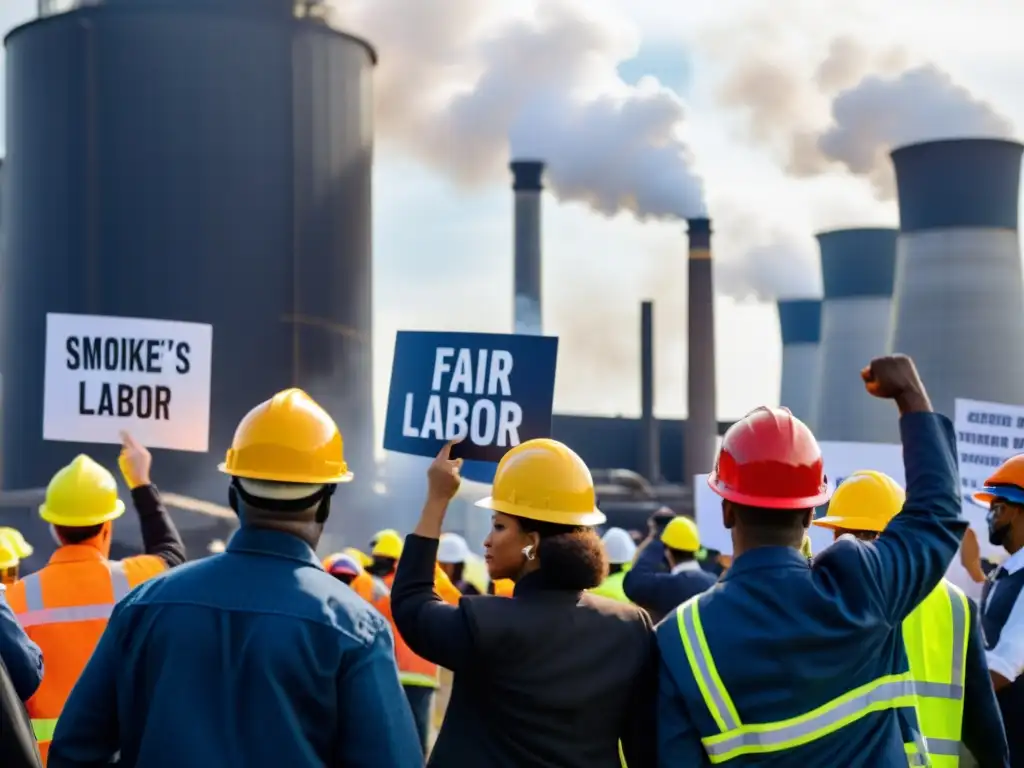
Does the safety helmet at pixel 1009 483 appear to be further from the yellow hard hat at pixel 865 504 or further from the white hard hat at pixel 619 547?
the white hard hat at pixel 619 547

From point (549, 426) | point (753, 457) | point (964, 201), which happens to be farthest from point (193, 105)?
point (753, 457)

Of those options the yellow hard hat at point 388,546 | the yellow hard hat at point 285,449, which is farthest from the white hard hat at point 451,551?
the yellow hard hat at point 285,449

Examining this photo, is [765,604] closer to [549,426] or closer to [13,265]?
[549,426]

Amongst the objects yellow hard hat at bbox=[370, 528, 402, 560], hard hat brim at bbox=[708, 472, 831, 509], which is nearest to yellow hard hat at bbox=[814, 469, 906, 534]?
hard hat brim at bbox=[708, 472, 831, 509]

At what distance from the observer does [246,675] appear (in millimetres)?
2303

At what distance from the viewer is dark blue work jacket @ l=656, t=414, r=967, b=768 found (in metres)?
2.43

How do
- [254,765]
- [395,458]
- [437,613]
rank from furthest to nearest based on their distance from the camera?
[395,458], [437,613], [254,765]

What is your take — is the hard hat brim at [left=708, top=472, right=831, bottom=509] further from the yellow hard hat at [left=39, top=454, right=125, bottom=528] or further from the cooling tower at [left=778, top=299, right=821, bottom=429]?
the cooling tower at [left=778, top=299, right=821, bottom=429]

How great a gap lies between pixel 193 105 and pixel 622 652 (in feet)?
69.7

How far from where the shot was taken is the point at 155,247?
22484 mm

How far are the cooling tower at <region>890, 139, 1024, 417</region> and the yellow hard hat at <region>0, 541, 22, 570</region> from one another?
20331 mm

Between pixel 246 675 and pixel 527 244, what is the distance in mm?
30594

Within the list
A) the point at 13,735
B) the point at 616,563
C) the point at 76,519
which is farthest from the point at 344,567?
the point at 13,735

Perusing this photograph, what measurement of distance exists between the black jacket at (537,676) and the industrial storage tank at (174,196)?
1978 centimetres
